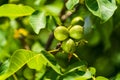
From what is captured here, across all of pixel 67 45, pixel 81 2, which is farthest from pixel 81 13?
pixel 67 45

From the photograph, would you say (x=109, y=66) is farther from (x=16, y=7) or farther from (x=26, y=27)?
(x=16, y=7)

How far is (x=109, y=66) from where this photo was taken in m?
3.17

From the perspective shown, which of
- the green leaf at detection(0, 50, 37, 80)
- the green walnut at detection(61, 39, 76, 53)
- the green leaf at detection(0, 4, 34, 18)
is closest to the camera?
the green leaf at detection(0, 50, 37, 80)

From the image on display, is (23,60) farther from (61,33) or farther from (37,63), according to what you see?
(61,33)

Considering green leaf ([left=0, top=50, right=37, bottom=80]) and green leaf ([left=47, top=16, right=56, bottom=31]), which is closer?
green leaf ([left=0, top=50, right=37, bottom=80])

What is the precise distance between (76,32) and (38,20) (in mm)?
195

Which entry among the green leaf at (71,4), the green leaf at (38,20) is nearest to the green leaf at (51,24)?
the green leaf at (38,20)

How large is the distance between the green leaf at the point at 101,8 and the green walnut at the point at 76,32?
0.15 m

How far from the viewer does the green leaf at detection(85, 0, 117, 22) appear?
181 cm

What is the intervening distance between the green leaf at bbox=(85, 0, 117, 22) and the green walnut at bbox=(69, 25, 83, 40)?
0.50 ft

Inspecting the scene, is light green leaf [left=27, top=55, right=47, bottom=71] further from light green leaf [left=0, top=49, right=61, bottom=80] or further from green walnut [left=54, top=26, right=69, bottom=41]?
green walnut [left=54, top=26, right=69, bottom=41]

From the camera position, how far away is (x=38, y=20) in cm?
197

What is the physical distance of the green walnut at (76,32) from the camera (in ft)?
6.31

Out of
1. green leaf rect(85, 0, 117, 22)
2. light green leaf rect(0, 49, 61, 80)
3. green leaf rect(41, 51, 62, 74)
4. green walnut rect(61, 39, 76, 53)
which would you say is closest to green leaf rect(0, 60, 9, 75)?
light green leaf rect(0, 49, 61, 80)
